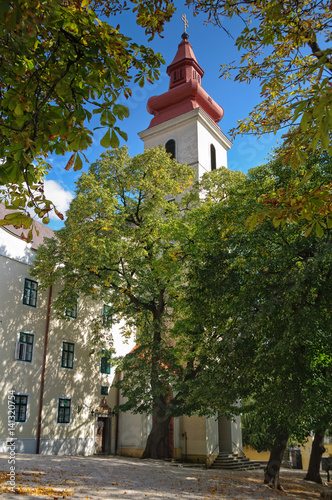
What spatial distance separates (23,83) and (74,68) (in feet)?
1.91

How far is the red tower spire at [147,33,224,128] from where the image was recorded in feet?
125

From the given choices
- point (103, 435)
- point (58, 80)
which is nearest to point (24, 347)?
point (103, 435)

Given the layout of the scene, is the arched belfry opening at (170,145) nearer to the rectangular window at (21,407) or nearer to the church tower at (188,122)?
the church tower at (188,122)

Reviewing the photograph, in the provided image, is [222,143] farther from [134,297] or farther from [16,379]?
[16,379]

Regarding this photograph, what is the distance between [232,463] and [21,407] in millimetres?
12236

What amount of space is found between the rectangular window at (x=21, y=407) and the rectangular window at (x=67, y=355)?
3057mm

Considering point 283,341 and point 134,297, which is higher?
point 134,297

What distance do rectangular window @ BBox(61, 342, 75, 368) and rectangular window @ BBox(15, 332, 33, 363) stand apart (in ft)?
7.85

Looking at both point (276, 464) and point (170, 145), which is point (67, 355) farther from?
point (170, 145)

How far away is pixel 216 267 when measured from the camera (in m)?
12.5

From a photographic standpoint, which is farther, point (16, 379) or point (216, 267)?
point (16, 379)

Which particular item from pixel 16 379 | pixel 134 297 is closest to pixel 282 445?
pixel 134 297

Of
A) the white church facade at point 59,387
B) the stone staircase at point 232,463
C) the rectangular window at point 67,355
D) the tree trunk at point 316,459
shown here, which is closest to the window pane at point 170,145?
the white church facade at point 59,387

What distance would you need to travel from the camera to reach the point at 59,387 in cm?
2238
